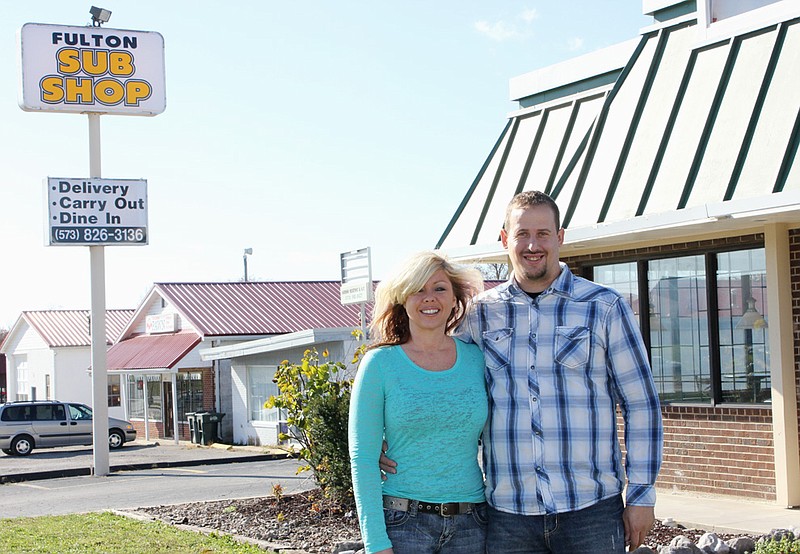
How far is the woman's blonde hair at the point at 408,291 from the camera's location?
4.05 m

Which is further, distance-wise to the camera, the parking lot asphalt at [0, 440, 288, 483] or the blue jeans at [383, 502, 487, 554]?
the parking lot asphalt at [0, 440, 288, 483]

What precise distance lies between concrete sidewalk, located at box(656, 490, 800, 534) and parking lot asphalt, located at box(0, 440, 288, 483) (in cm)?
1448

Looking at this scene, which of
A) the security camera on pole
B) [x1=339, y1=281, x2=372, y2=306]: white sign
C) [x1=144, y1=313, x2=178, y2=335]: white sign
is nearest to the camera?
[x1=339, y1=281, x2=372, y2=306]: white sign

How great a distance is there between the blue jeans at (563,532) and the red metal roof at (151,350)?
3107 cm

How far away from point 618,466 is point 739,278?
8096mm

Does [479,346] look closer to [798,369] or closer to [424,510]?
[424,510]

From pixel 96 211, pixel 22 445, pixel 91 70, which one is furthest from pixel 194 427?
pixel 91 70

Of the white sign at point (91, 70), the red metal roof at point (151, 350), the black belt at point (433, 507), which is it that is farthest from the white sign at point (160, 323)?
the black belt at point (433, 507)

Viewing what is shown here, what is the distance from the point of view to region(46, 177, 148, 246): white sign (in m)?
21.7

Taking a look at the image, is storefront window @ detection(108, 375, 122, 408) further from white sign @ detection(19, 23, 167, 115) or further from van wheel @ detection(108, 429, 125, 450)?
white sign @ detection(19, 23, 167, 115)

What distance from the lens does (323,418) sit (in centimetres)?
1088

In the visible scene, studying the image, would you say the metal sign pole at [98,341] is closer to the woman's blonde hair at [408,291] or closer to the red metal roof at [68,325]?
the woman's blonde hair at [408,291]

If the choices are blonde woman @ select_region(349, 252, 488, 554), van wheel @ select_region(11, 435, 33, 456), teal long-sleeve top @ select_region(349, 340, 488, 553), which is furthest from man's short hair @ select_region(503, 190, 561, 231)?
van wheel @ select_region(11, 435, 33, 456)

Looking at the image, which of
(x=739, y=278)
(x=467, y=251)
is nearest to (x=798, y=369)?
(x=739, y=278)
